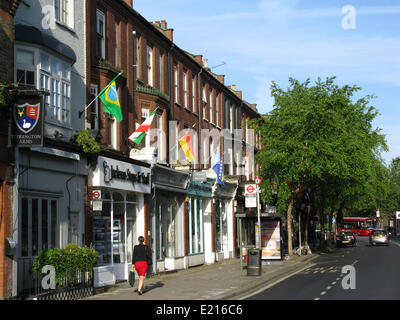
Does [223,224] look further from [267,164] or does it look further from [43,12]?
[43,12]

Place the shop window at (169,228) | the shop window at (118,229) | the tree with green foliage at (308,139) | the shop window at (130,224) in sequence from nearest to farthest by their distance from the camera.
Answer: the shop window at (118,229)
the shop window at (130,224)
the shop window at (169,228)
the tree with green foliage at (308,139)

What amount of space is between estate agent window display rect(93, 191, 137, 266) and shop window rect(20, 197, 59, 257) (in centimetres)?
270

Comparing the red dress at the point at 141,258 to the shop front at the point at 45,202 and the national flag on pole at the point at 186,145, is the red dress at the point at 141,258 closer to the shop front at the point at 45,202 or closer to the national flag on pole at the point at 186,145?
the shop front at the point at 45,202

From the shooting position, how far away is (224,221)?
39531mm

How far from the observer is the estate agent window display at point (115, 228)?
69.6 ft

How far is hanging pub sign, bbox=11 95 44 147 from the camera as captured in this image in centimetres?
1509

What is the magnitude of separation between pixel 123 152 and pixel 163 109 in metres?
5.42

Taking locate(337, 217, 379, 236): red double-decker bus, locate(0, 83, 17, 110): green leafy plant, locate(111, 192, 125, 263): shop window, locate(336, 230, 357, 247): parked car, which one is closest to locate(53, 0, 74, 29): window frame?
locate(0, 83, 17, 110): green leafy plant

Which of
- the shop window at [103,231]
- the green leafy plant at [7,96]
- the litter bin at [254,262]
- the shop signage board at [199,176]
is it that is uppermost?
the green leafy plant at [7,96]

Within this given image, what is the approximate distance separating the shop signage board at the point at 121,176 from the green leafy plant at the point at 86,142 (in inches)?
39.9

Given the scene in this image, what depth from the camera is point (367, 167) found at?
38469mm

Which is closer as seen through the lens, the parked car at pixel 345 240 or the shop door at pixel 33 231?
the shop door at pixel 33 231

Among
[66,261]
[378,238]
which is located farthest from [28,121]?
[378,238]

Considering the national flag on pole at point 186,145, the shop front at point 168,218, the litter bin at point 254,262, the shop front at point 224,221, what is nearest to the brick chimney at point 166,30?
the national flag on pole at point 186,145
